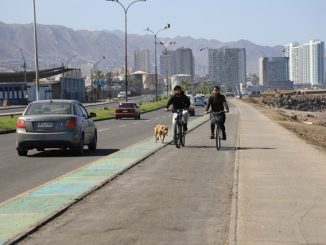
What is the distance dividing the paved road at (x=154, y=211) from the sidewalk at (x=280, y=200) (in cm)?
26

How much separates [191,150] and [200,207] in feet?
33.2

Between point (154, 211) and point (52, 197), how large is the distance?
85.2 inches

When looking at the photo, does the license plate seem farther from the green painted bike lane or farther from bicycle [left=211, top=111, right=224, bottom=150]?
bicycle [left=211, top=111, right=224, bottom=150]

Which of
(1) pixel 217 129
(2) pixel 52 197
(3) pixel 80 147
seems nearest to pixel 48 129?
(3) pixel 80 147

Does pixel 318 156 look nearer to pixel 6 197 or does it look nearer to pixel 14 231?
pixel 6 197

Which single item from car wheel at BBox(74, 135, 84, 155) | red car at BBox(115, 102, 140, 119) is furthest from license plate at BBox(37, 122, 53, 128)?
red car at BBox(115, 102, 140, 119)

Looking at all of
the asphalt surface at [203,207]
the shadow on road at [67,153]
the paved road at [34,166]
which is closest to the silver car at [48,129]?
the paved road at [34,166]

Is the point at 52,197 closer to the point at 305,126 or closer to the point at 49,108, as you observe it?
the point at 49,108

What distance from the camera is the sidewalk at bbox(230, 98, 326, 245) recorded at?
25.8 feet

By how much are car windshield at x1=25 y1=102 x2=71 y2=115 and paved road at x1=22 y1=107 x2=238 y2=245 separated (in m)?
4.55

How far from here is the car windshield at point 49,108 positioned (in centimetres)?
1880

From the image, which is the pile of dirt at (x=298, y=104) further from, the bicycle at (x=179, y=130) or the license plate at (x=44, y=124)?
the license plate at (x=44, y=124)

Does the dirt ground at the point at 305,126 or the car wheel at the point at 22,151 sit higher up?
the car wheel at the point at 22,151

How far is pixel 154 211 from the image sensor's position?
9469mm
